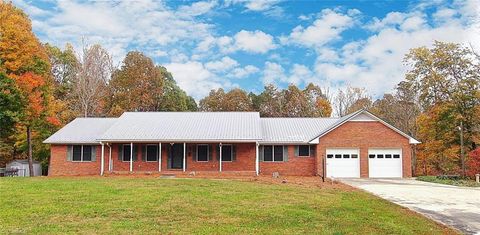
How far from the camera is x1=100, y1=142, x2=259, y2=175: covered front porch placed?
30.5 metres

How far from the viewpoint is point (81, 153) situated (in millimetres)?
31047

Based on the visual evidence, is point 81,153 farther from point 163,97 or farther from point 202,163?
point 163,97

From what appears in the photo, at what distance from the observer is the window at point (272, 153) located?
101 ft

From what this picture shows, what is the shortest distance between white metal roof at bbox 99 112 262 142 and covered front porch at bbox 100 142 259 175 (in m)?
0.83

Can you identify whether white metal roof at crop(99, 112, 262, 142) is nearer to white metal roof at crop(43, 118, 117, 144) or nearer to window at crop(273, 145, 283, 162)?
white metal roof at crop(43, 118, 117, 144)

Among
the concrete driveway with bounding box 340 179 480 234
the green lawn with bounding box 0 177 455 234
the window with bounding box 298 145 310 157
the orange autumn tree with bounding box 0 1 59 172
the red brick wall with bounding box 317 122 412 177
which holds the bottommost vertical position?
the concrete driveway with bounding box 340 179 480 234

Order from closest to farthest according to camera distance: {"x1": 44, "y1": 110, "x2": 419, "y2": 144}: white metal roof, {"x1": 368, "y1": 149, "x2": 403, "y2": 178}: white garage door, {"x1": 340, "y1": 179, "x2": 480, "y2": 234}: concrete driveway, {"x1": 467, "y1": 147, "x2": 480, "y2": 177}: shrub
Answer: {"x1": 340, "y1": 179, "x2": 480, "y2": 234}: concrete driveway → {"x1": 467, "y1": 147, "x2": 480, "y2": 177}: shrub → {"x1": 44, "y1": 110, "x2": 419, "y2": 144}: white metal roof → {"x1": 368, "y1": 149, "x2": 403, "y2": 178}: white garage door

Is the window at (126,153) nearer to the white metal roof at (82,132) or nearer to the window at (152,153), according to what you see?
the window at (152,153)

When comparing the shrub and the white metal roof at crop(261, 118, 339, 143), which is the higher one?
the white metal roof at crop(261, 118, 339, 143)

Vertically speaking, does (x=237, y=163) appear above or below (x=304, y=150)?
below

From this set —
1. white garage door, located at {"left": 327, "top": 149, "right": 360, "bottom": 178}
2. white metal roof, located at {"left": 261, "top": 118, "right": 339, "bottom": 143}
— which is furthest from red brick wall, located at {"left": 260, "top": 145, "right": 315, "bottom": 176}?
white garage door, located at {"left": 327, "top": 149, "right": 360, "bottom": 178}

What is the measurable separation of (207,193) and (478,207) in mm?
8834

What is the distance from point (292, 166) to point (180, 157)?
7766mm

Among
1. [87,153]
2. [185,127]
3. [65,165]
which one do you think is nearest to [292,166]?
[185,127]
